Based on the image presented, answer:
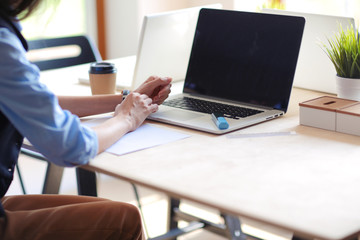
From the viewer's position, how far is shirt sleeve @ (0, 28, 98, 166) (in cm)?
117

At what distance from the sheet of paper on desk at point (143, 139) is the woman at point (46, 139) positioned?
0.02 metres

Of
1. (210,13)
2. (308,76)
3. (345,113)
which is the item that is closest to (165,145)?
(345,113)

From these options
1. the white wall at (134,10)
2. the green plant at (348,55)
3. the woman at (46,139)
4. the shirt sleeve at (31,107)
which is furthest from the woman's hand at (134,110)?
the white wall at (134,10)

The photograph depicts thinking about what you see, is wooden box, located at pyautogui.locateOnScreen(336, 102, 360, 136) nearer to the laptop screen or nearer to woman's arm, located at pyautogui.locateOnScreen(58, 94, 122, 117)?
the laptop screen

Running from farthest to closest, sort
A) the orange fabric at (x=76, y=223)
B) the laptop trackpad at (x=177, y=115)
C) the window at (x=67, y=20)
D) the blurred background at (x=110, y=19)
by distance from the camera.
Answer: the window at (x=67, y=20), the blurred background at (x=110, y=19), the laptop trackpad at (x=177, y=115), the orange fabric at (x=76, y=223)

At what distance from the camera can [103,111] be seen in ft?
5.54

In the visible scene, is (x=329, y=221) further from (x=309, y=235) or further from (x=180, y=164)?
(x=180, y=164)

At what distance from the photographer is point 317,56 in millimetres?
1928

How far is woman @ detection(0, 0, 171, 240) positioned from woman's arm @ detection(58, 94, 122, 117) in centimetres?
17

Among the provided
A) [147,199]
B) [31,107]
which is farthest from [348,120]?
[147,199]

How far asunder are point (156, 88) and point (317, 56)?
59 cm

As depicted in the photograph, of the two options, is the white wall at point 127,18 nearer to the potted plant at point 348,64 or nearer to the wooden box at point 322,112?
the potted plant at point 348,64

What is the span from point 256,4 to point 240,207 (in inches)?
135

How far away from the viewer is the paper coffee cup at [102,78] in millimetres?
1863
